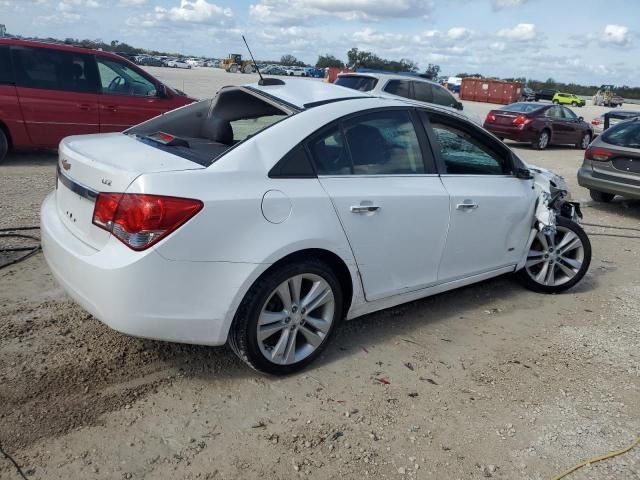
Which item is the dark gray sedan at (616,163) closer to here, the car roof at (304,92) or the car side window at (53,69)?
the car roof at (304,92)

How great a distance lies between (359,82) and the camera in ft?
42.3

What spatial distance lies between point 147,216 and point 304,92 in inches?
59.0

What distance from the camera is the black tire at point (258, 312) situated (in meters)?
2.94

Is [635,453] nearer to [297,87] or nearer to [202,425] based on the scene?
[202,425]

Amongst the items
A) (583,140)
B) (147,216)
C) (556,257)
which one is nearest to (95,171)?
(147,216)

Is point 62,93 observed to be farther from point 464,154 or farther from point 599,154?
point 599,154

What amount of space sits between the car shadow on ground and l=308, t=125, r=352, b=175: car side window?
118 cm

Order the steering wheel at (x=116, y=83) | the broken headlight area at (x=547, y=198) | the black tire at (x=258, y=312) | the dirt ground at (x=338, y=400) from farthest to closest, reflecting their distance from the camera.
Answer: the steering wheel at (x=116, y=83) → the broken headlight area at (x=547, y=198) → the black tire at (x=258, y=312) → the dirt ground at (x=338, y=400)

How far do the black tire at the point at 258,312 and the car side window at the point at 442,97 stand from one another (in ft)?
37.5

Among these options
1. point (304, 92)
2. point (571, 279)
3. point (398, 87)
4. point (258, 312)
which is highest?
point (304, 92)

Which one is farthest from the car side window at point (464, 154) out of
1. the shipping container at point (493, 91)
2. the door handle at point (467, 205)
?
the shipping container at point (493, 91)

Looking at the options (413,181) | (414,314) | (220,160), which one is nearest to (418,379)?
(414,314)

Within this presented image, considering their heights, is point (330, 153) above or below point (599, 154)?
above

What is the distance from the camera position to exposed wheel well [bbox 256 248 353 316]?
306 centimetres
